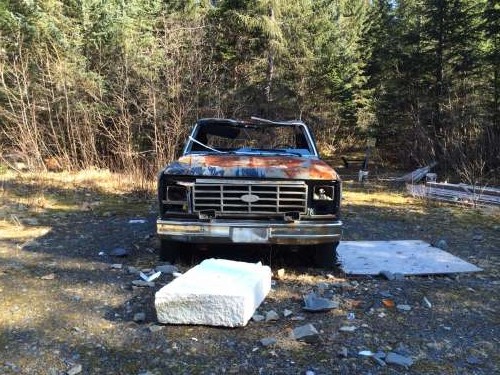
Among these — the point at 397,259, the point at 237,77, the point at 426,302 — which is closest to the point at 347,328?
the point at 426,302

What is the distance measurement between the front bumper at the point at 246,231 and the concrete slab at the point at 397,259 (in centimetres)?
83

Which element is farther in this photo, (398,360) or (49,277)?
(49,277)

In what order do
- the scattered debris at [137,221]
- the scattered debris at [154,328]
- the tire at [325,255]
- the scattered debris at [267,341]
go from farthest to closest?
1. the scattered debris at [137,221]
2. the tire at [325,255]
3. the scattered debris at [154,328]
4. the scattered debris at [267,341]

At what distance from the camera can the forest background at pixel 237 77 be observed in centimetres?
1398

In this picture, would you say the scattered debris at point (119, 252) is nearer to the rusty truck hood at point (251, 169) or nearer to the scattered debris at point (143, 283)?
the scattered debris at point (143, 283)

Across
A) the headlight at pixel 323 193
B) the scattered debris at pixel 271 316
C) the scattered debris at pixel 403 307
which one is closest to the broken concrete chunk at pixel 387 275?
the scattered debris at pixel 403 307

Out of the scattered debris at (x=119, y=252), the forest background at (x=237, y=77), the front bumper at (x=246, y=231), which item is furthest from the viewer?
the forest background at (x=237, y=77)

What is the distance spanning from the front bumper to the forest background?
784 cm

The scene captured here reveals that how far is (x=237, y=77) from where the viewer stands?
72.0 ft

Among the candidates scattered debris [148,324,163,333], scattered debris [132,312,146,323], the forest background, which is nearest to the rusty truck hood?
scattered debris [132,312,146,323]

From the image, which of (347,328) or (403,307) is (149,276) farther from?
(403,307)

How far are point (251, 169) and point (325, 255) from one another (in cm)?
131

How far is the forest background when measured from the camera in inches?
551

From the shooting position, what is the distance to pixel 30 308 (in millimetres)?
4301
